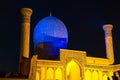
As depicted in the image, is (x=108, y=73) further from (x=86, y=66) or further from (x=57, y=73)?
(x=57, y=73)

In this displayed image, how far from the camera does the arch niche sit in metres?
19.8

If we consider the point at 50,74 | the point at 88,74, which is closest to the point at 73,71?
the point at 88,74

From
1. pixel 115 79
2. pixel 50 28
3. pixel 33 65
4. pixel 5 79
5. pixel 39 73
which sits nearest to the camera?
pixel 115 79

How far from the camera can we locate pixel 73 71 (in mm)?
20609

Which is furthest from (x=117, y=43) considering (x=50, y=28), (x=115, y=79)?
(x=115, y=79)

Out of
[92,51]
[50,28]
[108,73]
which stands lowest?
[108,73]

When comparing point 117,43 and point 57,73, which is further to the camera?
point 117,43

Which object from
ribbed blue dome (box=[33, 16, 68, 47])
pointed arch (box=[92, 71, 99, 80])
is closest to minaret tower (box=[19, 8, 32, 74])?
ribbed blue dome (box=[33, 16, 68, 47])

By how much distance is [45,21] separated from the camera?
71.1 feet

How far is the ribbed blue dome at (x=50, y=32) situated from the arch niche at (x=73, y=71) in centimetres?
225

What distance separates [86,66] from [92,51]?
27.7 feet

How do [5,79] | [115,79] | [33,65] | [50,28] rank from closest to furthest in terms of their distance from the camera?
[115,79]
[5,79]
[33,65]
[50,28]

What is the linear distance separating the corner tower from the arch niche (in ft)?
4.72

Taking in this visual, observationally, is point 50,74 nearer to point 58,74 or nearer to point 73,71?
point 58,74
